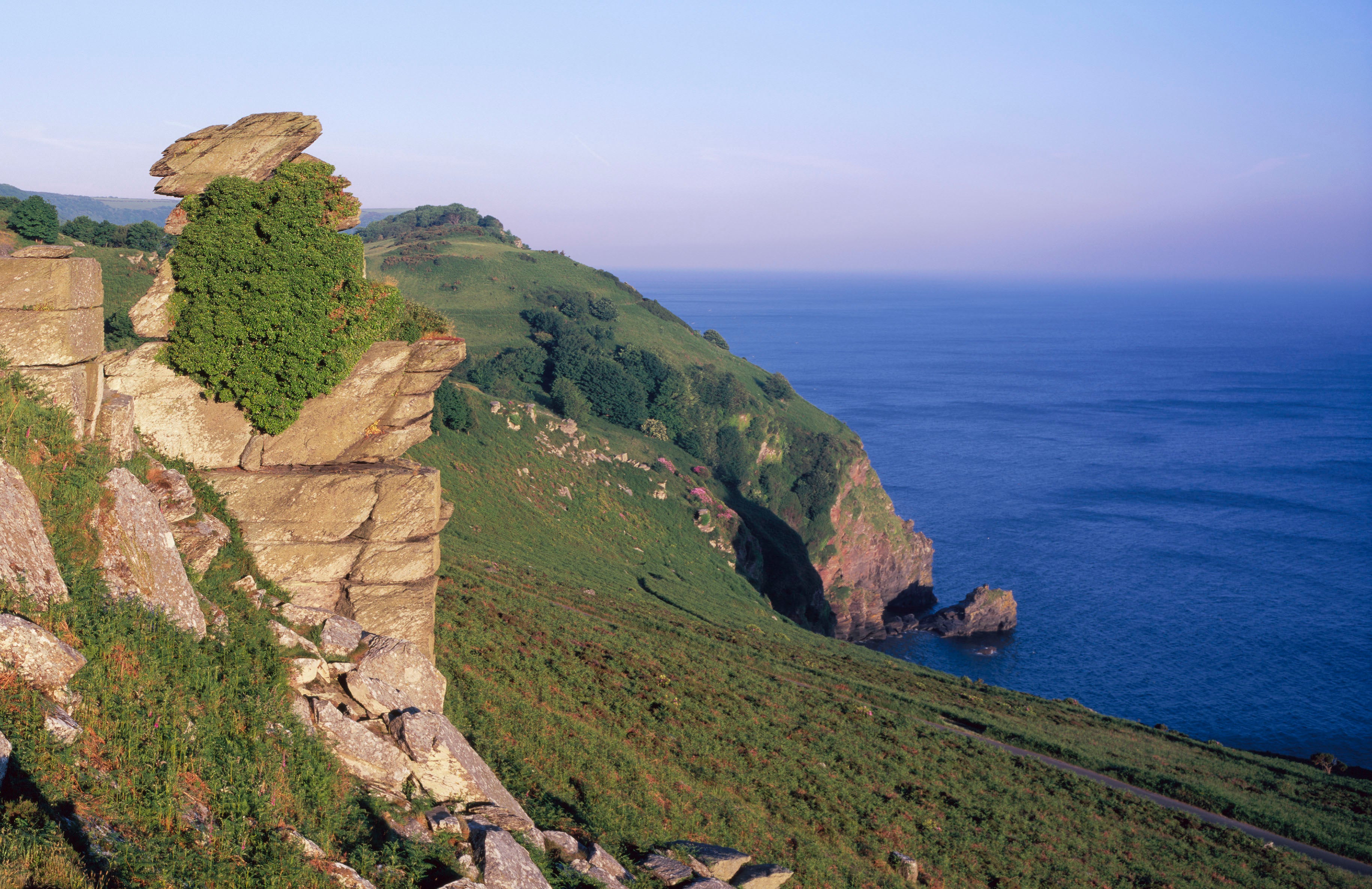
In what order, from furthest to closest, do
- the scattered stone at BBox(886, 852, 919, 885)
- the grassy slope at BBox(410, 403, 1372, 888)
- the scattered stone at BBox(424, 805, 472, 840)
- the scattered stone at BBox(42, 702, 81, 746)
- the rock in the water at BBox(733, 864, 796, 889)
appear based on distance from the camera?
the scattered stone at BBox(886, 852, 919, 885) < the grassy slope at BBox(410, 403, 1372, 888) < the rock in the water at BBox(733, 864, 796, 889) < the scattered stone at BBox(424, 805, 472, 840) < the scattered stone at BBox(42, 702, 81, 746)

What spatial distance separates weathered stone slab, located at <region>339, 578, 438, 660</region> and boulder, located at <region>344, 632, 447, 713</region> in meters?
1.71

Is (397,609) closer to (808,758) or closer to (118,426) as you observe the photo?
(118,426)

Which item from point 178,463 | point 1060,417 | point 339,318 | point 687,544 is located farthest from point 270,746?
point 1060,417

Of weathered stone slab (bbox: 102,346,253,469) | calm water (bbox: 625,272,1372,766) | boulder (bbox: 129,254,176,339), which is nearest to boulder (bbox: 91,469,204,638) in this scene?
weathered stone slab (bbox: 102,346,253,469)

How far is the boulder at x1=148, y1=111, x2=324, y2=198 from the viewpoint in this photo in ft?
54.3

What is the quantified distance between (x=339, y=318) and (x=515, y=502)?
34716mm

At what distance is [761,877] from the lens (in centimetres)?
1491

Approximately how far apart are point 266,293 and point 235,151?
3442mm

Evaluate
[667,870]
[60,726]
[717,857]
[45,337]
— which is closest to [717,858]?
[717,857]

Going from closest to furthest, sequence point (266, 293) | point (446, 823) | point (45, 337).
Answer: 1. point (446, 823)
2. point (45, 337)
3. point (266, 293)

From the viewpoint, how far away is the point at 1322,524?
11612 centimetres

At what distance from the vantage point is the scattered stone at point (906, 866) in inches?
739

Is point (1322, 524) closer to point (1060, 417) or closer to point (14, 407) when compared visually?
point (1060, 417)

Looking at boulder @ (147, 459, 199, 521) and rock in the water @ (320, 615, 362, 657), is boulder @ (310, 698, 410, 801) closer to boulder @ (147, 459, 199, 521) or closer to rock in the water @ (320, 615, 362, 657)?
rock in the water @ (320, 615, 362, 657)
